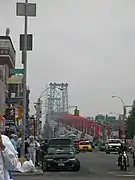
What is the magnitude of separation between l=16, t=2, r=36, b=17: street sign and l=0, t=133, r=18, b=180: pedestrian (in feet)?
61.6

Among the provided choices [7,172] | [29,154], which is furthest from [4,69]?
[7,172]

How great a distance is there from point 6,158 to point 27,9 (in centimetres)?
1904

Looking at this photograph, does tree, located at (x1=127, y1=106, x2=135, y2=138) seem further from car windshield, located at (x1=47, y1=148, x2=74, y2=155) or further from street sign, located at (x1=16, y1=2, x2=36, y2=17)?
street sign, located at (x1=16, y1=2, x2=36, y2=17)

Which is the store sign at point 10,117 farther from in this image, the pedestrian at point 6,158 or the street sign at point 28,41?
the pedestrian at point 6,158

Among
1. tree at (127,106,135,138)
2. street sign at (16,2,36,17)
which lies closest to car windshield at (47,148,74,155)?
street sign at (16,2,36,17)

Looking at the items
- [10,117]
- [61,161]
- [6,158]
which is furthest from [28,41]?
[10,117]

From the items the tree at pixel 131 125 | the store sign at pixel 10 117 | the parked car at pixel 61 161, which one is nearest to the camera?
the parked car at pixel 61 161

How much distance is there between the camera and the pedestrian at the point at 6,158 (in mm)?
7055

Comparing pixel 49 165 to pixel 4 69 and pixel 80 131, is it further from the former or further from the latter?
pixel 80 131

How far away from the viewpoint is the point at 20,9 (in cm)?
2570

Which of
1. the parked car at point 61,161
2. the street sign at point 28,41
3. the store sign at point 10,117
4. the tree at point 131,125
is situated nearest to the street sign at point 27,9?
the street sign at point 28,41

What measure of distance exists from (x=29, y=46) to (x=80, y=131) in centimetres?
12576

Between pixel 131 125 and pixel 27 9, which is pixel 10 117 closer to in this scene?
pixel 27 9

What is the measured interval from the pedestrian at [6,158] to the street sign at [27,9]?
18.8m
